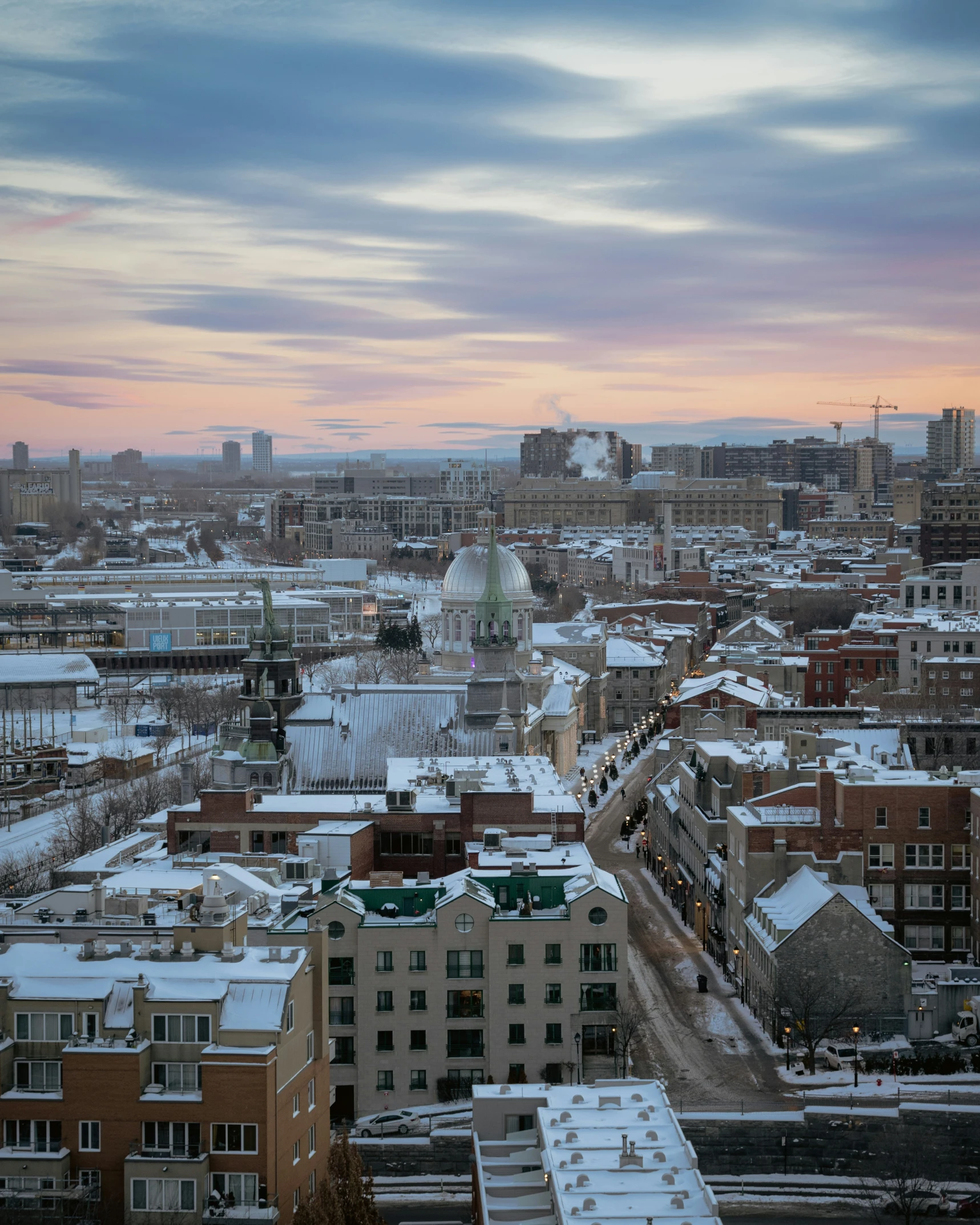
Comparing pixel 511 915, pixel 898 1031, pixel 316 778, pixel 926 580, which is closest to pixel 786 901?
pixel 898 1031

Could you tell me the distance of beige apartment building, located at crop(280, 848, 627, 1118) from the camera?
4394 cm

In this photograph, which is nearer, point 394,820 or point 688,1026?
point 688,1026

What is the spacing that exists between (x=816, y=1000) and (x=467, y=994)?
9068 millimetres

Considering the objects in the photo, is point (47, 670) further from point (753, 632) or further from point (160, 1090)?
point (160, 1090)

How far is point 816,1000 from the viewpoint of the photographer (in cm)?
4625

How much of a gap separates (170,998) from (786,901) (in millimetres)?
22981

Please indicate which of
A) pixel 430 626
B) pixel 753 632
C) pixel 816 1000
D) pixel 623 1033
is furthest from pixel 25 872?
pixel 430 626

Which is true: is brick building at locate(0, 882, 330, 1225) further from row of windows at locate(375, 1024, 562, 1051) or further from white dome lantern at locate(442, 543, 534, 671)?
white dome lantern at locate(442, 543, 534, 671)

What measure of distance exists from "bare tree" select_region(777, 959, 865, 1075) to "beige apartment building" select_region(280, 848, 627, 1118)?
476 cm

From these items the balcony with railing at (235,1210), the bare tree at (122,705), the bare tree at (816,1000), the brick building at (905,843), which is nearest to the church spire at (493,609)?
the bare tree at (122,705)

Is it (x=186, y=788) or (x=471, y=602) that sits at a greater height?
(x=471, y=602)

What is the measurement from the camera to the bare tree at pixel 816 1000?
151 feet

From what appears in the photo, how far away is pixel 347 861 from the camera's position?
51.6m

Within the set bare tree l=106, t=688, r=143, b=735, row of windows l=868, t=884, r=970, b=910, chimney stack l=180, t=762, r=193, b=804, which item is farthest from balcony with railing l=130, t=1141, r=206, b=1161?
bare tree l=106, t=688, r=143, b=735
